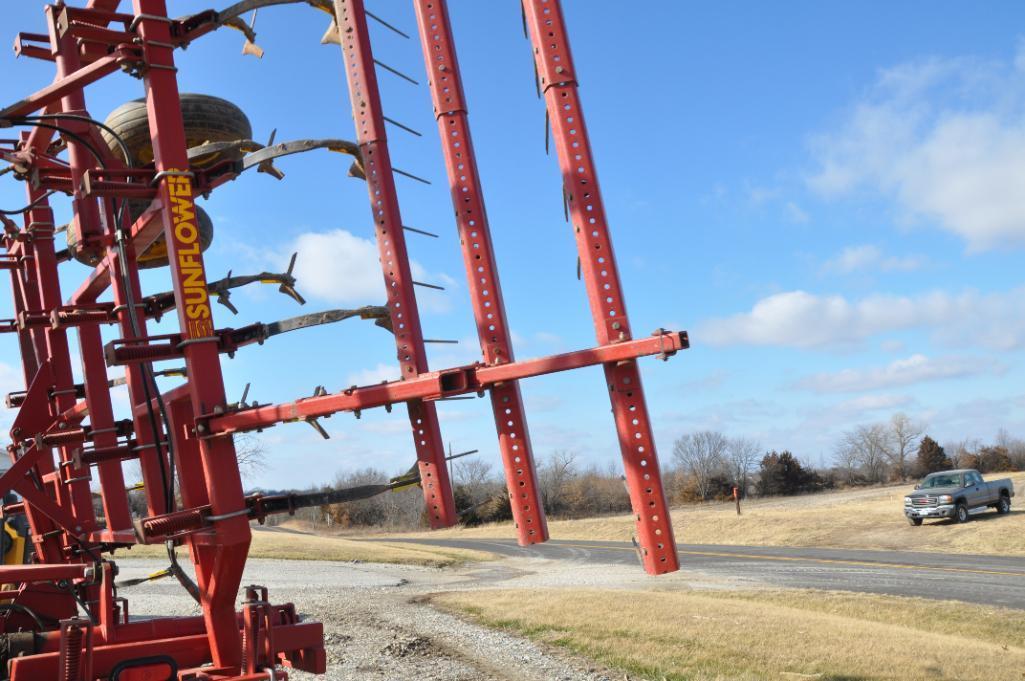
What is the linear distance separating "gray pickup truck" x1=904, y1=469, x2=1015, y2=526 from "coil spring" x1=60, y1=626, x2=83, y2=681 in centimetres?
2831

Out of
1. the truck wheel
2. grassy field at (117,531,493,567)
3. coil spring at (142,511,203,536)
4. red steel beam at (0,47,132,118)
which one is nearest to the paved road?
grassy field at (117,531,493,567)

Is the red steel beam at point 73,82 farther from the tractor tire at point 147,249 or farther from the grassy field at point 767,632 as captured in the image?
the grassy field at point 767,632

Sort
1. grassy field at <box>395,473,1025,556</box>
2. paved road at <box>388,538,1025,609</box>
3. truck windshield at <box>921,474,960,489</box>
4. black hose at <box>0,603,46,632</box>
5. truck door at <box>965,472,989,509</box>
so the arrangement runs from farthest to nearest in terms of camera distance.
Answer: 1. truck windshield at <box>921,474,960,489</box>
2. truck door at <box>965,472,989,509</box>
3. grassy field at <box>395,473,1025,556</box>
4. paved road at <box>388,538,1025,609</box>
5. black hose at <box>0,603,46,632</box>

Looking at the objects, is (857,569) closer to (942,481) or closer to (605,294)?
(942,481)

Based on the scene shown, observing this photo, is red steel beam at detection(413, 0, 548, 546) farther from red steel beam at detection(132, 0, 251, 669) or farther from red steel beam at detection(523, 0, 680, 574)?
red steel beam at detection(132, 0, 251, 669)

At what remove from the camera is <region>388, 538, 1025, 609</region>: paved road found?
17.7 metres

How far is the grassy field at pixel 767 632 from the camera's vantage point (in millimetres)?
10305

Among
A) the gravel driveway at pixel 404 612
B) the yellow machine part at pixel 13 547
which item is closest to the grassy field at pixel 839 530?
the gravel driveway at pixel 404 612

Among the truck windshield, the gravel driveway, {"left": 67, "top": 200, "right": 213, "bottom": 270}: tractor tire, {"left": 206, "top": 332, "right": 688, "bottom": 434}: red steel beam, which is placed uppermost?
{"left": 67, "top": 200, "right": 213, "bottom": 270}: tractor tire

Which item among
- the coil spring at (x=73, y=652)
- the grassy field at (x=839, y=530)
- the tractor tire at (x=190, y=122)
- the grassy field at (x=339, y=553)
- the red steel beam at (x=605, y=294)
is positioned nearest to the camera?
the red steel beam at (x=605, y=294)

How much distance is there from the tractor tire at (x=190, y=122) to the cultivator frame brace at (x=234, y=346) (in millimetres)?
251

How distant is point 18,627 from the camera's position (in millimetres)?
7809

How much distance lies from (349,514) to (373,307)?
50.5 metres

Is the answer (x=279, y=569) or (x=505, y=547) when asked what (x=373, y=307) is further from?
(x=505, y=547)
